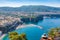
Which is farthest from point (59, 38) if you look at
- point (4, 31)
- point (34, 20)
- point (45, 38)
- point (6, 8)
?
point (6, 8)

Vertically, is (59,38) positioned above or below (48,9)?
above

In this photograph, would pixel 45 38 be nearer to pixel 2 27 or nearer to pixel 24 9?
pixel 2 27

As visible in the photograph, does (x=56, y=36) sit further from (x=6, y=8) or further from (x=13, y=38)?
(x=6, y=8)

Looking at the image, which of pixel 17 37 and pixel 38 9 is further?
pixel 38 9

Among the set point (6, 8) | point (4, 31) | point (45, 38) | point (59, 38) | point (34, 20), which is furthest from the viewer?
point (6, 8)

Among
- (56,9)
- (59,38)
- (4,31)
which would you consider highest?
(59,38)

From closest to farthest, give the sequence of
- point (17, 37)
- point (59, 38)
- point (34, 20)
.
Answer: point (17, 37) → point (59, 38) → point (34, 20)

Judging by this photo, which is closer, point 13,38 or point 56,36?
point 13,38

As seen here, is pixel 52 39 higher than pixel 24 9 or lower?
higher

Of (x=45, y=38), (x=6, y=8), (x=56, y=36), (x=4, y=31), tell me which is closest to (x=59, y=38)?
(x=56, y=36)
